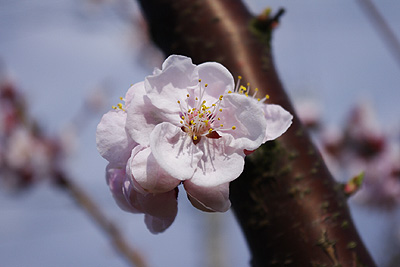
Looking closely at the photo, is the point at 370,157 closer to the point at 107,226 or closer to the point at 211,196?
the point at 107,226

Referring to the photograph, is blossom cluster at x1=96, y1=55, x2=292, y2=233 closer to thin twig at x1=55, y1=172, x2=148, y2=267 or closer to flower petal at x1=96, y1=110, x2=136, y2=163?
flower petal at x1=96, y1=110, x2=136, y2=163

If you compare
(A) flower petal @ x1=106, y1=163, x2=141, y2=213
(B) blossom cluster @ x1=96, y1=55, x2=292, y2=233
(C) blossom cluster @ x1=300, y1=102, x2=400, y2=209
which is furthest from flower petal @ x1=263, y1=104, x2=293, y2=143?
(C) blossom cluster @ x1=300, y1=102, x2=400, y2=209

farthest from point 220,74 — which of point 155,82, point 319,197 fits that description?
point 319,197

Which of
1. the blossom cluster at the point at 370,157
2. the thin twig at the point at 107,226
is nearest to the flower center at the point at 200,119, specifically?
the thin twig at the point at 107,226

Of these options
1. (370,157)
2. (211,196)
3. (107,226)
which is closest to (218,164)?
(211,196)

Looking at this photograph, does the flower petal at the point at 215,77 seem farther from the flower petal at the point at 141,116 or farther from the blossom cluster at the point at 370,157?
the blossom cluster at the point at 370,157

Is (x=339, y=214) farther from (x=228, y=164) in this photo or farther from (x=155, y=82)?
(x=155, y=82)
